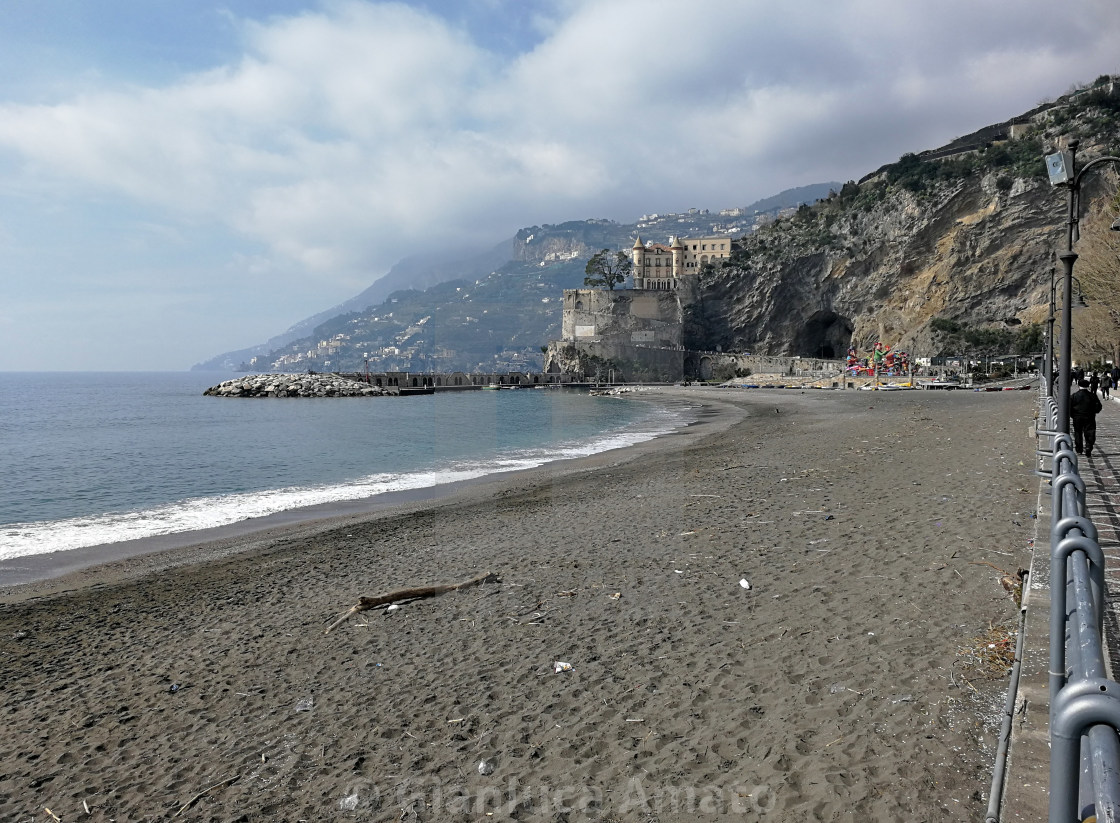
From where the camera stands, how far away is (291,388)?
285 feet

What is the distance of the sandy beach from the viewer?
3.88 metres

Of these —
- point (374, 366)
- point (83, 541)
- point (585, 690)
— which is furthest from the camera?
point (374, 366)

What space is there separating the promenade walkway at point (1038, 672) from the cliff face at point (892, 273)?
67.7 meters

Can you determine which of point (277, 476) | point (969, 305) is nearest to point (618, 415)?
point (277, 476)

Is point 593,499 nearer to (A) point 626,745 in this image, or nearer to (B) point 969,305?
(A) point 626,745

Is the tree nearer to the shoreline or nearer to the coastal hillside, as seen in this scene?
the coastal hillside

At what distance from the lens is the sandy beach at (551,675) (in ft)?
12.7

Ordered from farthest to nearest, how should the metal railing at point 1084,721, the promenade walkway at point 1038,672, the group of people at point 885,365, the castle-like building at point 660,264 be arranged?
the castle-like building at point 660,264 → the group of people at point 885,365 → the promenade walkway at point 1038,672 → the metal railing at point 1084,721

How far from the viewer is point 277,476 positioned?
21219 millimetres

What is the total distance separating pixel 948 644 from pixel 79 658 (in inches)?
313

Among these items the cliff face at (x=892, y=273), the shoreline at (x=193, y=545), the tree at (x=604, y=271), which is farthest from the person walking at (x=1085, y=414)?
the tree at (x=604, y=271)

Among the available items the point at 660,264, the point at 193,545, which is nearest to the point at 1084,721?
the point at 193,545

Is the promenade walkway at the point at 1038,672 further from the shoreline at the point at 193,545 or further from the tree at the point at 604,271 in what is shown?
the tree at the point at 604,271

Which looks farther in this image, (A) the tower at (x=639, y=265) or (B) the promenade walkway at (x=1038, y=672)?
(A) the tower at (x=639, y=265)
